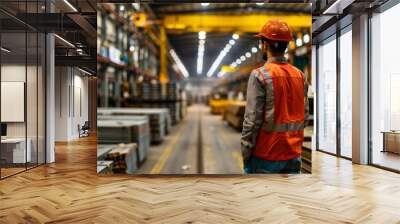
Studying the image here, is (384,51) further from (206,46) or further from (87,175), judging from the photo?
(87,175)

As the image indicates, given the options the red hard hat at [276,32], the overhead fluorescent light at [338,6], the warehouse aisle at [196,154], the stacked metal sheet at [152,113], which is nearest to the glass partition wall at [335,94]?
the overhead fluorescent light at [338,6]

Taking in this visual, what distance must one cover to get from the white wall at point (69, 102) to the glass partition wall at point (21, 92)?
433 millimetres

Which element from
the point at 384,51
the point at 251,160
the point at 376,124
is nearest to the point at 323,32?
the point at 384,51

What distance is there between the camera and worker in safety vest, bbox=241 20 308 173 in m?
2.79

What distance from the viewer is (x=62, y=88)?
4688 millimetres

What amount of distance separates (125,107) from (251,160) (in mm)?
4411

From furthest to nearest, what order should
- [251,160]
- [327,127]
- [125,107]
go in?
[125,107]
[327,127]
[251,160]

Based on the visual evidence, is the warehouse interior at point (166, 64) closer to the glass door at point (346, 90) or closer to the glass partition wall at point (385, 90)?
the glass door at point (346, 90)

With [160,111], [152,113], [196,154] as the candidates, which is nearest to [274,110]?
[152,113]

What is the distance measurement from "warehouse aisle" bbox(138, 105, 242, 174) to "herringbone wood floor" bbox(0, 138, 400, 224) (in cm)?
189

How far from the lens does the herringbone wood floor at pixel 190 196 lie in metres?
3.29

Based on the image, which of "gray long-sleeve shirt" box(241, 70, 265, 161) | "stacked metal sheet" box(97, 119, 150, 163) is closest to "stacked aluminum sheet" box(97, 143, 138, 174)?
"stacked metal sheet" box(97, 119, 150, 163)

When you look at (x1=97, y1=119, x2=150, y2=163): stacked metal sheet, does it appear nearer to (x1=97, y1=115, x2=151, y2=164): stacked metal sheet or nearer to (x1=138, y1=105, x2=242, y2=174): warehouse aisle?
(x1=97, y1=115, x2=151, y2=164): stacked metal sheet

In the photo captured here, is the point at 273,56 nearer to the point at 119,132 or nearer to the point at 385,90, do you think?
the point at 119,132
